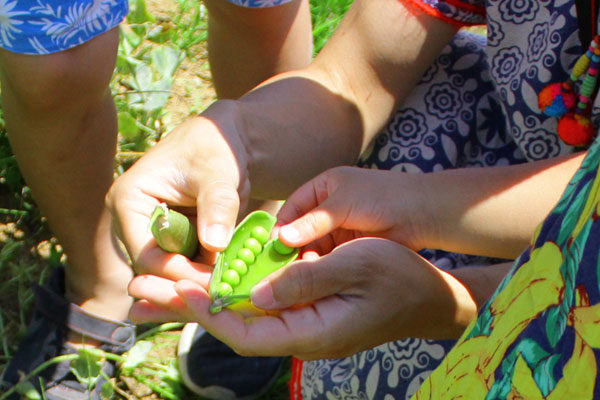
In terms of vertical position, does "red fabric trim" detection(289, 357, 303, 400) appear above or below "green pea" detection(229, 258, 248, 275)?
below

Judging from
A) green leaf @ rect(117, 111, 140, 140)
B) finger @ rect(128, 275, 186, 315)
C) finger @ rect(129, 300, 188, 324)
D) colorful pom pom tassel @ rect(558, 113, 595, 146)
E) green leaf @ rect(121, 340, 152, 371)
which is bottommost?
green leaf @ rect(121, 340, 152, 371)

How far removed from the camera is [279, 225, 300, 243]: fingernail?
972 mm

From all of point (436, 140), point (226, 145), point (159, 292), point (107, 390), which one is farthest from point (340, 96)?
point (107, 390)

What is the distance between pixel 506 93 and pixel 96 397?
97 cm

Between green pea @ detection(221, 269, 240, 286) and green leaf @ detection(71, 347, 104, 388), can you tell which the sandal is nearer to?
green leaf @ detection(71, 347, 104, 388)

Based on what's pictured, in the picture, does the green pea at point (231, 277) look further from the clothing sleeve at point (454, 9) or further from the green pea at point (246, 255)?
the clothing sleeve at point (454, 9)

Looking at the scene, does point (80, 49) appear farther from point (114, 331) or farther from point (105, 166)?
point (114, 331)

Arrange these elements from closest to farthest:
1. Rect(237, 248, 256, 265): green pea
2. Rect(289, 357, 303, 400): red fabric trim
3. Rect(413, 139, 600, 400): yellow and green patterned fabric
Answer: Rect(413, 139, 600, 400): yellow and green patterned fabric
Rect(237, 248, 256, 265): green pea
Rect(289, 357, 303, 400): red fabric trim

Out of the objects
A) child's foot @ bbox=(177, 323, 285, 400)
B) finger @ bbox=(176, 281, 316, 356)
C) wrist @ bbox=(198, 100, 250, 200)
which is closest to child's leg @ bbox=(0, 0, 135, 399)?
child's foot @ bbox=(177, 323, 285, 400)

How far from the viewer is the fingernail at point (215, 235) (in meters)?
→ 0.92

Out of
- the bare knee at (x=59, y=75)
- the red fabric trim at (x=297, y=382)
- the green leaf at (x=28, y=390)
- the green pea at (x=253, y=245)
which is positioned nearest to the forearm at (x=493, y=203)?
the green pea at (x=253, y=245)

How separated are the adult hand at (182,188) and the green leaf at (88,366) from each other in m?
0.54

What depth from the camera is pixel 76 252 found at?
155 cm

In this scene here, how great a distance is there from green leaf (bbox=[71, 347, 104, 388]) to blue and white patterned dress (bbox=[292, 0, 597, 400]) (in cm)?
42
